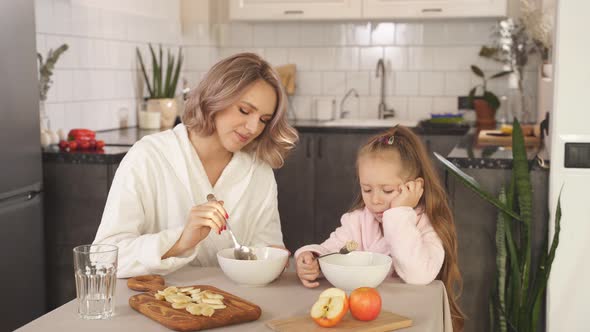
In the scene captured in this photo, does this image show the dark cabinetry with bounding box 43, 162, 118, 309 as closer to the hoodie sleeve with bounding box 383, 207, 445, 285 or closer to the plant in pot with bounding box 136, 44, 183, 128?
the plant in pot with bounding box 136, 44, 183, 128

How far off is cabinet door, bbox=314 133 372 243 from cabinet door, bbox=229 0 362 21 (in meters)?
0.84

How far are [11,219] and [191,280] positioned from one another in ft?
4.86

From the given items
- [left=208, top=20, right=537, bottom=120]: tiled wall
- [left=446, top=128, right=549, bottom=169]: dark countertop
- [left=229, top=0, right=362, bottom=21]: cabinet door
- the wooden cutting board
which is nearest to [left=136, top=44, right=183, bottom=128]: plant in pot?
[left=229, top=0, right=362, bottom=21]: cabinet door

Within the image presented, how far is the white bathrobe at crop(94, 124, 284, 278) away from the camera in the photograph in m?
2.04

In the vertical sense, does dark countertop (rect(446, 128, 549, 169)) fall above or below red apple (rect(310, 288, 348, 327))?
above

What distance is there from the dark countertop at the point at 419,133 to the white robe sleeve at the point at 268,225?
2.92 ft

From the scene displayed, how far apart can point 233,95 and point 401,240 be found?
66 centimetres

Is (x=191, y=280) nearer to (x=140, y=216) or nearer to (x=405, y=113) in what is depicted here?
(x=140, y=216)

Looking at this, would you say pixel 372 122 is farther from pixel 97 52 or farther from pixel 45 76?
pixel 45 76

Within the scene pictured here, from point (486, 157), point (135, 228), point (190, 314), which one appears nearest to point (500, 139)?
point (486, 157)

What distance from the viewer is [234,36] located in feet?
18.4

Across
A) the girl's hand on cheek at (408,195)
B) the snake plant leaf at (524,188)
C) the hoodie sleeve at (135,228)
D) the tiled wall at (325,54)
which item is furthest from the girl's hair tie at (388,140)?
the tiled wall at (325,54)

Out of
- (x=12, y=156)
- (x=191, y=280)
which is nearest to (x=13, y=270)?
(x=12, y=156)

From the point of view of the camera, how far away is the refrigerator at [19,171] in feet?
10.1
